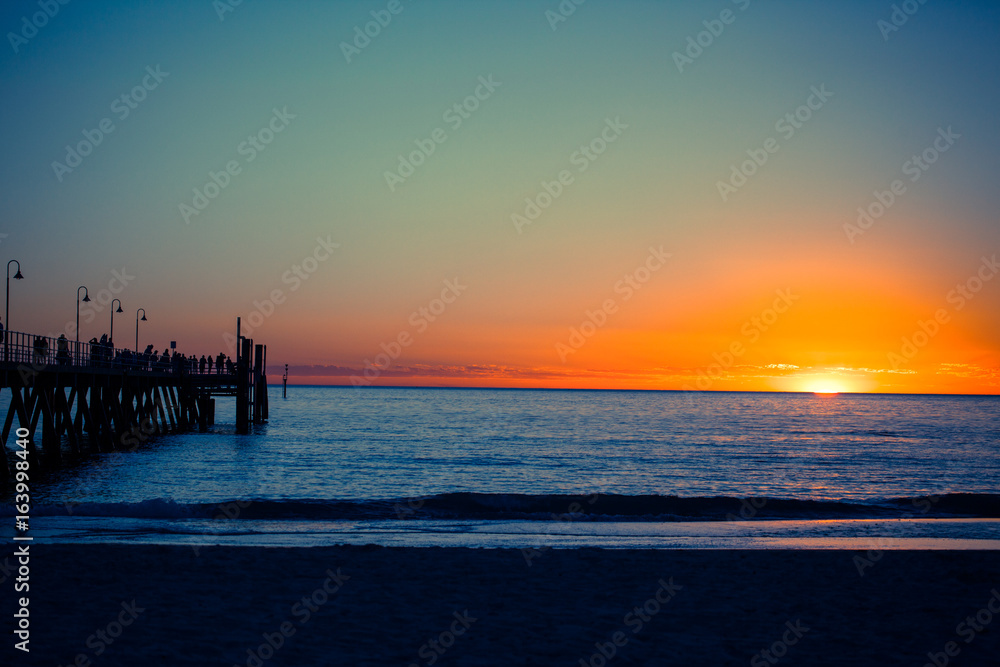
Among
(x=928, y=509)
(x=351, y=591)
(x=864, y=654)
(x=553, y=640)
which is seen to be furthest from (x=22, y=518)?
(x=928, y=509)

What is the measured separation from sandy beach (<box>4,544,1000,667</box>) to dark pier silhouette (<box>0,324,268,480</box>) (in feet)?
48.5

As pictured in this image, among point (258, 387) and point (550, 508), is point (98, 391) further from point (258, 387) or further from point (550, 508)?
point (550, 508)

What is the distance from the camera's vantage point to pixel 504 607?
8.56 metres

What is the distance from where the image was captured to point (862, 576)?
1033 centimetres

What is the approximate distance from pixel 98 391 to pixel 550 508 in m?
24.5

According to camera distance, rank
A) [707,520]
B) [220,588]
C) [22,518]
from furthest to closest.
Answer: [707,520] < [22,518] < [220,588]

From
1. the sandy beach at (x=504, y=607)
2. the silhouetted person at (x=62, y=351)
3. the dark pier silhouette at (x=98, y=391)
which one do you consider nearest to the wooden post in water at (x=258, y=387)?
the dark pier silhouette at (x=98, y=391)

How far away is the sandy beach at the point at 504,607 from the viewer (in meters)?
6.91

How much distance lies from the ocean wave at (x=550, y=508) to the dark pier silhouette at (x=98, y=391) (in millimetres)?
6977

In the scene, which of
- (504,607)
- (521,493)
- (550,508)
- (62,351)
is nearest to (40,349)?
(62,351)

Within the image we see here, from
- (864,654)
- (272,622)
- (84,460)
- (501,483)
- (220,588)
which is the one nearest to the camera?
(864,654)

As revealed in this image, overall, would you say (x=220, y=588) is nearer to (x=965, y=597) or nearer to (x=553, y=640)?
(x=553, y=640)

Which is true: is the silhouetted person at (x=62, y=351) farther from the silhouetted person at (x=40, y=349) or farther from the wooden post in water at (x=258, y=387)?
the wooden post in water at (x=258, y=387)

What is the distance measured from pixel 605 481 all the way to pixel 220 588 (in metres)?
19.6
